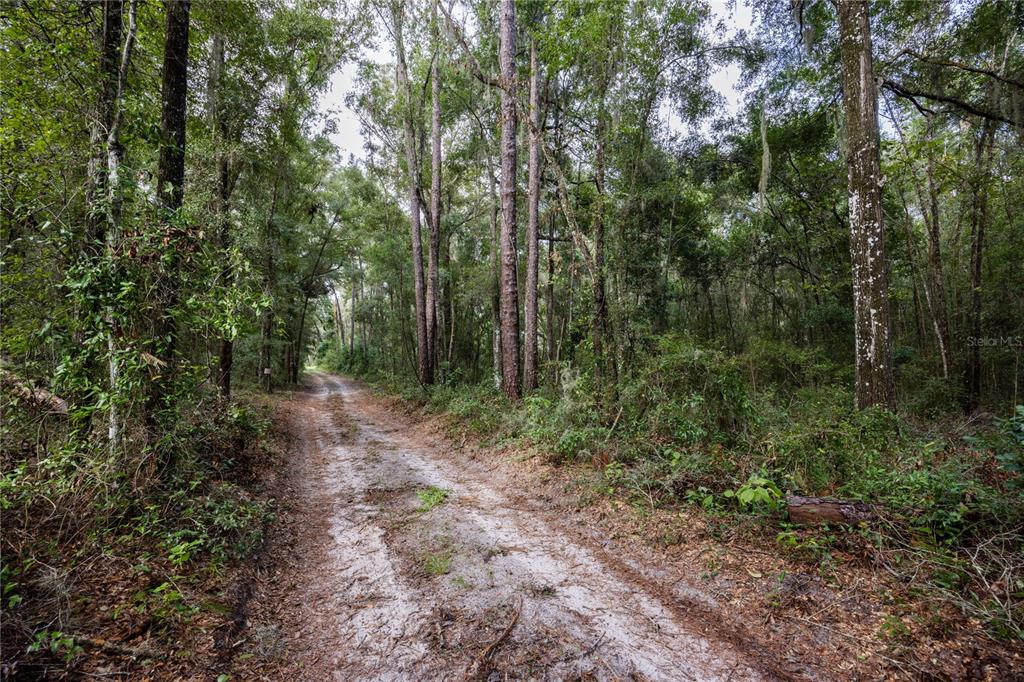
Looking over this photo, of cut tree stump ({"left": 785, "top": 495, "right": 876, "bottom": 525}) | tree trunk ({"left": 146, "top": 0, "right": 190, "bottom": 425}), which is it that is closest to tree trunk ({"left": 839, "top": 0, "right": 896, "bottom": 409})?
cut tree stump ({"left": 785, "top": 495, "right": 876, "bottom": 525})

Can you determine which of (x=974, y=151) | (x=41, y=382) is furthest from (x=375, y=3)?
(x=974, y=151)

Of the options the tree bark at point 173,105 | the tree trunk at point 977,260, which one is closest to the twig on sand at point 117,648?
the tree bark at point 173,105

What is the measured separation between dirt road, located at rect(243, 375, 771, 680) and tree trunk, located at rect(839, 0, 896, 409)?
5.22m

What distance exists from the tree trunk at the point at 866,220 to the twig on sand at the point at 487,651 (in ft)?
21.1

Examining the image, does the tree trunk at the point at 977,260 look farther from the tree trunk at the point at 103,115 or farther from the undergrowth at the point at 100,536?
the tree trunk at the point at 103,115

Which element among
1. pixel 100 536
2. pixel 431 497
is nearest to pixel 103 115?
pixel 100 536

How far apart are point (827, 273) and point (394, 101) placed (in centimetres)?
1945

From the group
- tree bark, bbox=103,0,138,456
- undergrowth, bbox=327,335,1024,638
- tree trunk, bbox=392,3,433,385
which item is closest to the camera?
undergrowth, bbox=327,335,1024,638

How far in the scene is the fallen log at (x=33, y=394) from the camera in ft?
12.9

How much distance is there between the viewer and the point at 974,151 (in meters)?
12.1

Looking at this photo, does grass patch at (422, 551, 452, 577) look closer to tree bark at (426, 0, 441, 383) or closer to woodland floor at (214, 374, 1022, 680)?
woodland floor at (214, 374, 1022, 680)

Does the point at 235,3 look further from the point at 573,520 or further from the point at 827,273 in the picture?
the point at 827,273

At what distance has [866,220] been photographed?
6328mm

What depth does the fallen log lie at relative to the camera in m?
3.94
